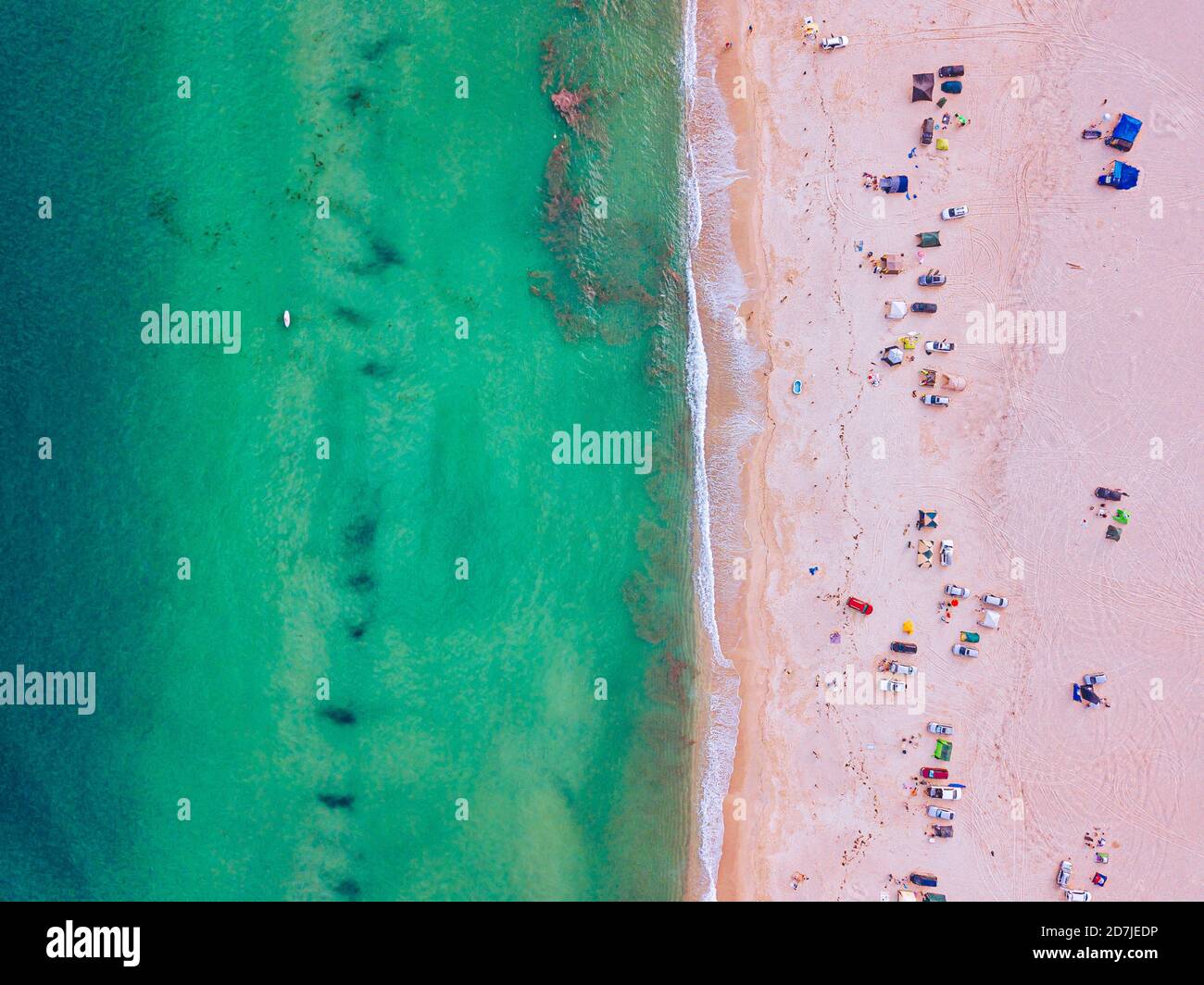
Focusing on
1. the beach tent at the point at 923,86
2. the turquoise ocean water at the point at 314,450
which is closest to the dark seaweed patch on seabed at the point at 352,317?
the turquoise ocean water at the point at 314,450

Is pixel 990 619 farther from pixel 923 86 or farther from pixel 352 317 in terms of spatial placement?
pixel 352 317

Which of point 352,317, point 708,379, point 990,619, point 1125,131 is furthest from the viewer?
point 708,379

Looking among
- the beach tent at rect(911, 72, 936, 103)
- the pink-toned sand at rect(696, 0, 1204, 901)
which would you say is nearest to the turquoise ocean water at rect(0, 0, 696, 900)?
the pink-toned sand at rect(696, 0, 1204, 901)

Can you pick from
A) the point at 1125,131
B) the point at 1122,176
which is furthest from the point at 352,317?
the point at 1125,131

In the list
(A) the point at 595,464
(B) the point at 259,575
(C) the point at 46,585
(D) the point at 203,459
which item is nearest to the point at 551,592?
(A) the point at 595,464

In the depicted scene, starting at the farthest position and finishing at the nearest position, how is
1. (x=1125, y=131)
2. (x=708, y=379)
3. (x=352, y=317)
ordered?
(x=708, y=379)
(x=352, y=317)
(x=1125, y=131)
